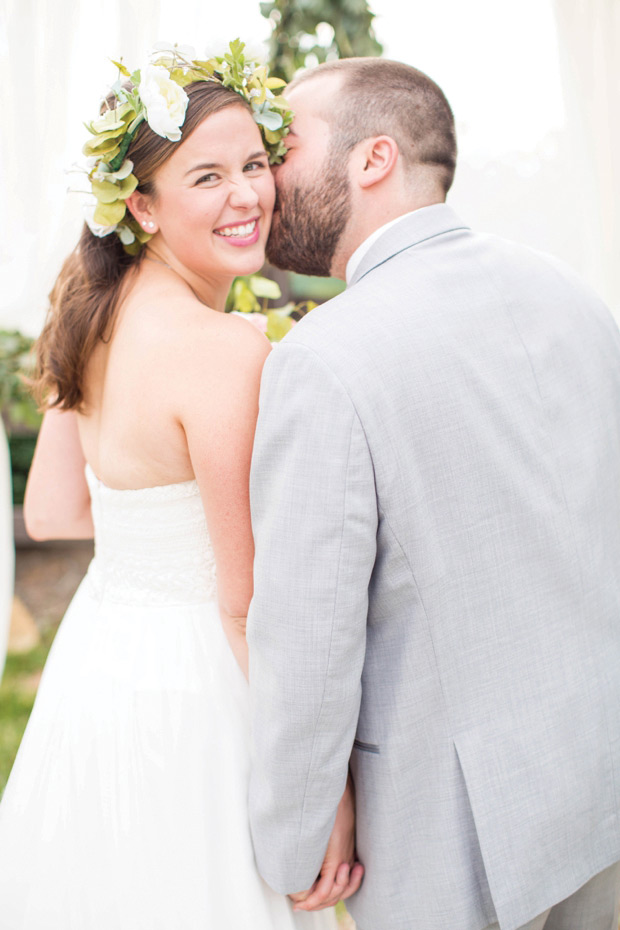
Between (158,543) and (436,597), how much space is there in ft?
1.99

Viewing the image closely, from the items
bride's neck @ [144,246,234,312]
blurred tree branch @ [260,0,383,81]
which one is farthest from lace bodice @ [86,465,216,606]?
blurred tree branch @ [260,0,383,81]

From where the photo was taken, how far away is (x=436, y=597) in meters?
1.17

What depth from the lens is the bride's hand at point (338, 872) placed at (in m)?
1.32

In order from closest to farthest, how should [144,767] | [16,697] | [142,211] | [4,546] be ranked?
[144,767]
[142,211]
[4,546]
[16,697]

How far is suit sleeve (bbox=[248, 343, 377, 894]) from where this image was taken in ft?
3.58

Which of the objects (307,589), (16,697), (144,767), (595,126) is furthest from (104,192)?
(16,697)

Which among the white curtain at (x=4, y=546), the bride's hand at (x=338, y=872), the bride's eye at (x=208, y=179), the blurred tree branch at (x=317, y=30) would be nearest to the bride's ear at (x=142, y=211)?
the bride's eye at (x=208, y=179)

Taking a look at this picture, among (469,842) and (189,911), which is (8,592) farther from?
(469,842)

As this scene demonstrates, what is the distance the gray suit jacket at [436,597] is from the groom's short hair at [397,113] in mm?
219

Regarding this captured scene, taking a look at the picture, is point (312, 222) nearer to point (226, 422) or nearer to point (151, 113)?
point (151, 113)

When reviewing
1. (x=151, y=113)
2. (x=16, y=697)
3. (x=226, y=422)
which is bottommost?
(x=16, y=697)

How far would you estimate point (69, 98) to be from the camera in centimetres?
199

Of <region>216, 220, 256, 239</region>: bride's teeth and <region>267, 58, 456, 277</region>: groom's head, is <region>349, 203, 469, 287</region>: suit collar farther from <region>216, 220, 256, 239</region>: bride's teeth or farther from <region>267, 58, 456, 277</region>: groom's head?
<region>216, 220, 256, 239</region>: bride's teeth

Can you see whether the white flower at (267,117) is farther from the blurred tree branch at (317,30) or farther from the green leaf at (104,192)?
the blurred tree branch at (317,30)
